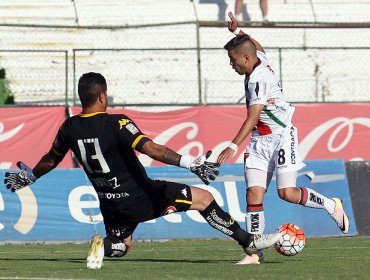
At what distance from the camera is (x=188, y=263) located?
461 inches

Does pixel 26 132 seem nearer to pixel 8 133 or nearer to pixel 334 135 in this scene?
pixel 8 133

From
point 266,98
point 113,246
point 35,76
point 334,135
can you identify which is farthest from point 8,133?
point 113,246

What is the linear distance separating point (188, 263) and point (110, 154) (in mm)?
1782

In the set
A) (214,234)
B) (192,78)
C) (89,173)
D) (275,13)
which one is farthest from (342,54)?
(89,173)

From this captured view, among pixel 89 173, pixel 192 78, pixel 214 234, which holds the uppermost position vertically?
pixel 192 78

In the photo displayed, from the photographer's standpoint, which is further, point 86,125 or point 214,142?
point 214,142

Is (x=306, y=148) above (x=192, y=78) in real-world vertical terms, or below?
below

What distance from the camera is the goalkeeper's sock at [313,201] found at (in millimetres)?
12391

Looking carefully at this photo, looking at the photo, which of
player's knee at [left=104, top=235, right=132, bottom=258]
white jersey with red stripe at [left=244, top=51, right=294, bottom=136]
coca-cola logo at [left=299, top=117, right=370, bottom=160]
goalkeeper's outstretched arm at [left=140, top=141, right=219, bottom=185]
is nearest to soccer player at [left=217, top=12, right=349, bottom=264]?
white jersey with red stripe at [left=244, top=51, right=294, bottom=136]

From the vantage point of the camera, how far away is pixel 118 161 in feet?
34.9

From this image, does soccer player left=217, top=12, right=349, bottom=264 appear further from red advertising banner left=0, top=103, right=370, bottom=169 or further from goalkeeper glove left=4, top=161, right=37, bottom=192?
red advertising banner left=0, top=103, right=370, bottom=169

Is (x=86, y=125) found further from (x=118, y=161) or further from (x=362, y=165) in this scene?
(x=362, y=165)

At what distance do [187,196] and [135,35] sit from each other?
14904 mm

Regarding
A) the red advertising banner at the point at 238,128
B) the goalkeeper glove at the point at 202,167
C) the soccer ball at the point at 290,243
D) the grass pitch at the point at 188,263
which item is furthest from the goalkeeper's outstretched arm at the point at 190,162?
the red advertising banner at the point at 238,128
